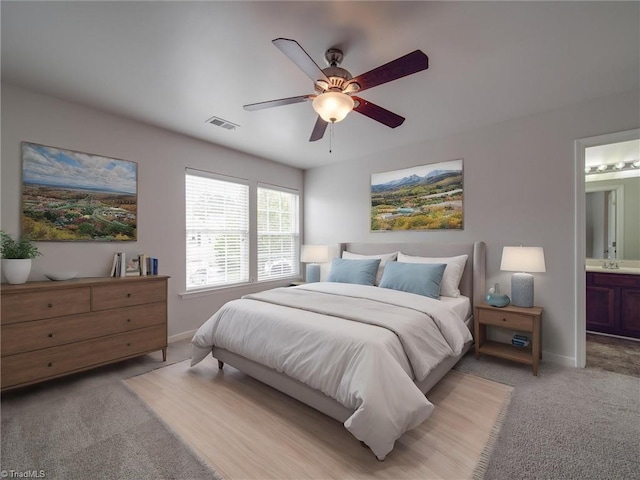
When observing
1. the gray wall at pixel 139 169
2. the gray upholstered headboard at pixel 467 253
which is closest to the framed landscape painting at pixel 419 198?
the gray upholstered headboard at pixel 467 253

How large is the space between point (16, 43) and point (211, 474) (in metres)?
3.05

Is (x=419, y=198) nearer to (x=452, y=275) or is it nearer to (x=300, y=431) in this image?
(x=452, y=275)

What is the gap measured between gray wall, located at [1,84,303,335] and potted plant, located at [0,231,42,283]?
19 centimetres

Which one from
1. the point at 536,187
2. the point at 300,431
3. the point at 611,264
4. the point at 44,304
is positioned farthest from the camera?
the point at 611,264

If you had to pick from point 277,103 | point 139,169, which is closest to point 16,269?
point 139,169

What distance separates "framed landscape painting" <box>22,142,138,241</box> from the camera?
101 inches

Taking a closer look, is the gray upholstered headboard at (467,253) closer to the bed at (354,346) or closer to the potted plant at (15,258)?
the bed at (354,346)

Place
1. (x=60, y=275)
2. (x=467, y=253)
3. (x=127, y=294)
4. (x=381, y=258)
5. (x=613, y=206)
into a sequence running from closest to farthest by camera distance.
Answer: (x=60, y=275), (x=127, y=294), (x=467, y=253), (x=381, y=258), (x=613, y=206)

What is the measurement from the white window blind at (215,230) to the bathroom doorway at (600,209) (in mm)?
4018

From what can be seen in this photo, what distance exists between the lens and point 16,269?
7.63 feet

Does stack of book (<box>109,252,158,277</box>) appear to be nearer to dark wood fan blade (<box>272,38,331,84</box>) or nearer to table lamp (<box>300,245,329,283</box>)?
table lamp (<box>300,245,329,283</box>)

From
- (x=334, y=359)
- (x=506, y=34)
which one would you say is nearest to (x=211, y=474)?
(x=334, y=359)

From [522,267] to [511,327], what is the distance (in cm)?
Result: 60

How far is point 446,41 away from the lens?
6.34 ft
